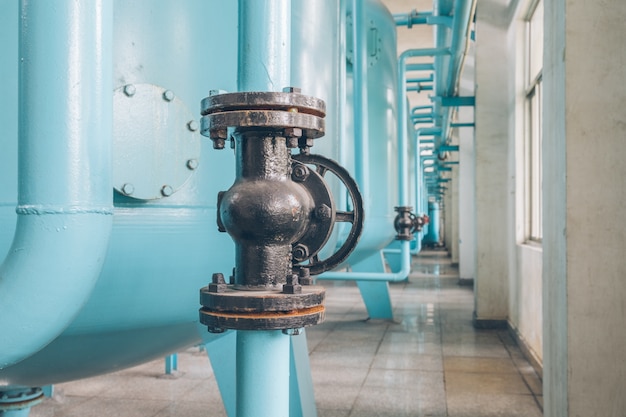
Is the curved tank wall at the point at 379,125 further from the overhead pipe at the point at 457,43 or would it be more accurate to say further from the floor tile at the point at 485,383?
the floor tile at the point at 485,383

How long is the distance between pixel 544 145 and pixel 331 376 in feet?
6.53

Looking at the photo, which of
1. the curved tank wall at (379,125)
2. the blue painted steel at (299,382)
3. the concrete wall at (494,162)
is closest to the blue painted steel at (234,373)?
the blue painted steel at (299,382)

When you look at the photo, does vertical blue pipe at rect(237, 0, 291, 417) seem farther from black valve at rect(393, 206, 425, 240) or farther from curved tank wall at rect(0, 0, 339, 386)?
black valve at rect(393, 206, 425, 240)

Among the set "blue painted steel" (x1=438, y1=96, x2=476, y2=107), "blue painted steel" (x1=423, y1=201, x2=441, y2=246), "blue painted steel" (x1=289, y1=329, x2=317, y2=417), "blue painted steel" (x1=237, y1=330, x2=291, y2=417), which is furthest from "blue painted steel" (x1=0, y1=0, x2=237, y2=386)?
"blue painted steel" (x1=423, y1=201, x2=441, y2=246)

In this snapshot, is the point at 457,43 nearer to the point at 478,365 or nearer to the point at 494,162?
the point at 494,162

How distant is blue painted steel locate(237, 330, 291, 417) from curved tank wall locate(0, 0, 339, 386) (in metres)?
0.50

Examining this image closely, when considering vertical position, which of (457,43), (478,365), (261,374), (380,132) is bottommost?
(478,365)

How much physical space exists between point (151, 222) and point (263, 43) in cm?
53

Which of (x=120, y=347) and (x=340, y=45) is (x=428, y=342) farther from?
(x=120, y=347)

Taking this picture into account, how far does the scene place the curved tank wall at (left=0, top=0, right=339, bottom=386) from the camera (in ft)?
4.19

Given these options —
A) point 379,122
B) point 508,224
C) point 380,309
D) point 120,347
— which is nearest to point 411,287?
point 380,309

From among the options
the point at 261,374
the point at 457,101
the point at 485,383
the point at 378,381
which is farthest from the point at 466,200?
the point at 261,374

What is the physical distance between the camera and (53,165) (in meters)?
0.83

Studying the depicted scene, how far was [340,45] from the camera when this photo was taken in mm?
2604
